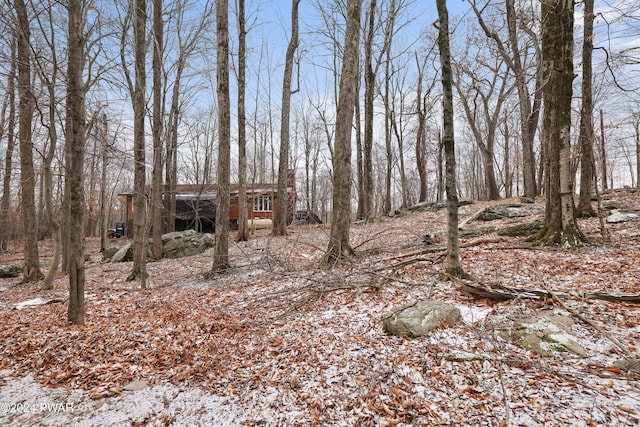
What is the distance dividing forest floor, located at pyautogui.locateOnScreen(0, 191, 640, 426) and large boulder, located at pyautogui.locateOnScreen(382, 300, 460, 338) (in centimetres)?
11

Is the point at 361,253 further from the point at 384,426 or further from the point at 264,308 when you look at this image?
the point at 384,426

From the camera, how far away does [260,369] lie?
3.33 metres

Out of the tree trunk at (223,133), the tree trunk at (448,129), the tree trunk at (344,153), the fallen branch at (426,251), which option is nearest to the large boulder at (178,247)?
the tree trunk at (223,133)

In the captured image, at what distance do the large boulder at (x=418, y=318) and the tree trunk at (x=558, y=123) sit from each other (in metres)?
3.74

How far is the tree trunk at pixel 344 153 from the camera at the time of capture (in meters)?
6.48

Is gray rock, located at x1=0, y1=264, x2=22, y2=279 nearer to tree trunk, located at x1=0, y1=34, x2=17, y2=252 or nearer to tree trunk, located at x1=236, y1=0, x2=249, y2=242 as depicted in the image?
tree trunk, located at x1=0, y1=34, x2=17, y2=252

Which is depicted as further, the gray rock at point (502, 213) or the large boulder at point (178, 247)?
the large boulder at point (178, 247)

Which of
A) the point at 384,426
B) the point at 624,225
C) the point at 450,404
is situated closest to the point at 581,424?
the point at 450,404

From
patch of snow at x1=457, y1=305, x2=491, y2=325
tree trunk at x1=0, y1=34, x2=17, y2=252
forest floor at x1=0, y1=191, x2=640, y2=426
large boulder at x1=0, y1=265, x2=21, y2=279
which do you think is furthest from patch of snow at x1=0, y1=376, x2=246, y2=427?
large boulder at x1=0, y1=265, x2=21, y2=279

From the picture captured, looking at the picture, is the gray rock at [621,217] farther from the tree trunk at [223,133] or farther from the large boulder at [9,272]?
the large boulder at [9,272]

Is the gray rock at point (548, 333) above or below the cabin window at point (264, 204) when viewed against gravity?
below

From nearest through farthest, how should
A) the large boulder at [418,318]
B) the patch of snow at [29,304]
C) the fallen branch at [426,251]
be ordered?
the large boulder at [418,318]
the fallen branch at [426,251]
the patch of snow at [29,304]

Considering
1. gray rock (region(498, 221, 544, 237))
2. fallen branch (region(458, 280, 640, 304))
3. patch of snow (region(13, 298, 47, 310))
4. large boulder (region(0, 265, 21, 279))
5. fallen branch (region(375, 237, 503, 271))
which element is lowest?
large boulder (region(0, 265, 21, 279))

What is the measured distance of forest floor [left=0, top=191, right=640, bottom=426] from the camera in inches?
98.0
